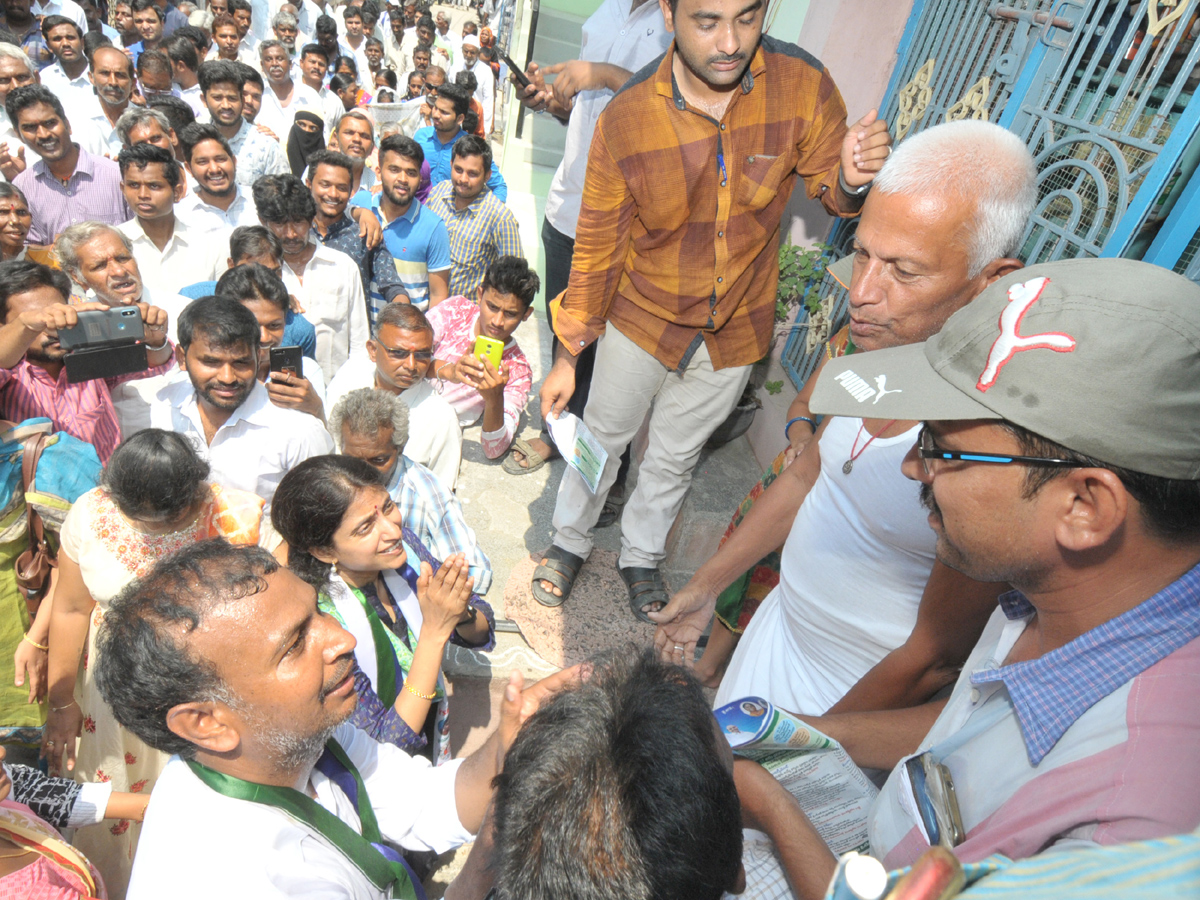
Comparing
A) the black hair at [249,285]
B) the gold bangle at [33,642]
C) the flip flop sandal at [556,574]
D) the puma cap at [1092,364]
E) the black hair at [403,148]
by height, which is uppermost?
the puma cap at [1092,364]

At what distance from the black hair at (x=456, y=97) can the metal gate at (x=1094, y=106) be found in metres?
4.11

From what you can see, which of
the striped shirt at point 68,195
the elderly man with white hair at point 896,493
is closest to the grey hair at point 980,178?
the elderly man with white hair at point 896,493

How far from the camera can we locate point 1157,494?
93 cm

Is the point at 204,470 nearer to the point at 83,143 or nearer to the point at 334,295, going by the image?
the point at 334,295

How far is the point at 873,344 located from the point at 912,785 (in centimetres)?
113

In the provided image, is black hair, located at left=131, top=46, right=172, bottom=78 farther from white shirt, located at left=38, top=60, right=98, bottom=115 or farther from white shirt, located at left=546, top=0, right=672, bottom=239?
white shirt, located at left=546, top=0, right=672, bottom=239

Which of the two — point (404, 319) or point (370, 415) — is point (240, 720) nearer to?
point (370, 415)

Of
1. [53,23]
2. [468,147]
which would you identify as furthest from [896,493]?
[53,23]

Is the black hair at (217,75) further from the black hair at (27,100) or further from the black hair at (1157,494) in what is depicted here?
the black hair at (1157,494)

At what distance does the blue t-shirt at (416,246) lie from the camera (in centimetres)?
470

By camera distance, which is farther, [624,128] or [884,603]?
[624,128]

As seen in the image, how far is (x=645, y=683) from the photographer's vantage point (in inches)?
40.8

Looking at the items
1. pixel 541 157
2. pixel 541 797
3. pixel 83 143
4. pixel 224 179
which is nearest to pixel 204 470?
pixel 541 797

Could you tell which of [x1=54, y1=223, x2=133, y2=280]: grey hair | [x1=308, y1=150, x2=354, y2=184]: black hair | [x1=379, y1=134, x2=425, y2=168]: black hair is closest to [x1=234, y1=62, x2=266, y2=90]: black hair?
[x1=308, y1=150, x2=354, y2=184]: black hair
